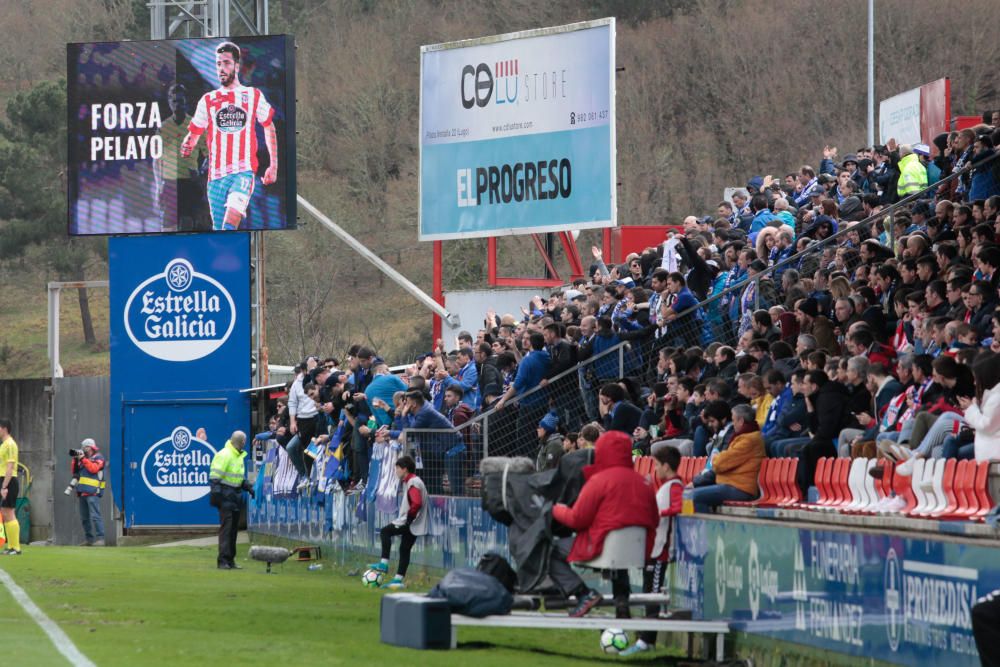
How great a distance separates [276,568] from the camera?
24516mm

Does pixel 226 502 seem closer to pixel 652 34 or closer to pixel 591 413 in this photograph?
pixel 591 413

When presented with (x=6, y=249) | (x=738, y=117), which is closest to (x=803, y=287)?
(x=738, y=117)

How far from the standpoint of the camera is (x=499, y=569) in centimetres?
1339

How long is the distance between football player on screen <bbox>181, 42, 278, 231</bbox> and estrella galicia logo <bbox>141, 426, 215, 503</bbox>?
13.7ft

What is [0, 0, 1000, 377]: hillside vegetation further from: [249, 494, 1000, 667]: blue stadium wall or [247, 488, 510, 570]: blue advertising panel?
[249, 494, 1000, 667]: blue stadium wall

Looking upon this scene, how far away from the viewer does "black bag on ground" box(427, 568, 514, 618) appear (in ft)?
41.3

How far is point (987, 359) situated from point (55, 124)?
197 feet

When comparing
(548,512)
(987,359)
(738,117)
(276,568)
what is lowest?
(276,568)

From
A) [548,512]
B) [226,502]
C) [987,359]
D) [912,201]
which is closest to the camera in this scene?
[987,359]

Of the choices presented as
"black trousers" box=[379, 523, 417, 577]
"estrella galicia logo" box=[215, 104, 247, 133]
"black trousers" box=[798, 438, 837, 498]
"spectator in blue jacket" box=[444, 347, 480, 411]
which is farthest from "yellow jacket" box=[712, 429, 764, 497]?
"estrella galicia logo" box=[215, 104, 247, 133]

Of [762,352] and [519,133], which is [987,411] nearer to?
[762,352]

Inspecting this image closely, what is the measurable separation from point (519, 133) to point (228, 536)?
10349mm

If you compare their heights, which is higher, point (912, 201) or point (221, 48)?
point (221, 48)

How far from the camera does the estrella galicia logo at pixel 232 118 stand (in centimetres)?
3062
